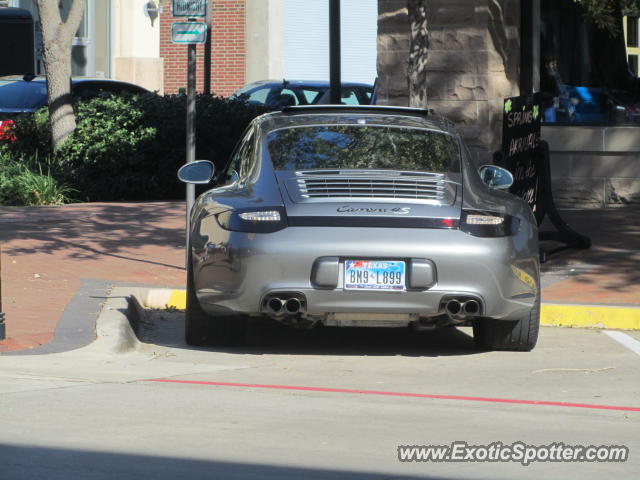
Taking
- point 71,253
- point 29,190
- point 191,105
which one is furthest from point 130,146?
point 191,105

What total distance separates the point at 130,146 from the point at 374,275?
1057cm

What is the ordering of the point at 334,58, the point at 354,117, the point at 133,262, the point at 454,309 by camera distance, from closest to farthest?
the point at 454,309
the point at 354,117
the point at 133,262
the point at 334,58

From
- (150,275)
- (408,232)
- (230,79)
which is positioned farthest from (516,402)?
(230,79)

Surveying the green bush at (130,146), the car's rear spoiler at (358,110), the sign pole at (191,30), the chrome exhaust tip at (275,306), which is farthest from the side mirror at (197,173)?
the green bush at (130,146)

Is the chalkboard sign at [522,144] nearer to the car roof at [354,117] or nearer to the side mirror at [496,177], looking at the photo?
the car roof at [354,117]

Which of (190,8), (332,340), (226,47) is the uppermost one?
(226,47)

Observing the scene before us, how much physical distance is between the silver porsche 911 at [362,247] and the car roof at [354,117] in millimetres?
371

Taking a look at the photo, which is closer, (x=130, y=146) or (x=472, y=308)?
(x=472, y=308)

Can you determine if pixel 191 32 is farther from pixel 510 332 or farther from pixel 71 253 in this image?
pixel 510 332

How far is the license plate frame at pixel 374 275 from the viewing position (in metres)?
7.17

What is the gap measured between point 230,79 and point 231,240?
989 inches

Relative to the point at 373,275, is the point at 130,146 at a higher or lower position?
higher

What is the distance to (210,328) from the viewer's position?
804cm

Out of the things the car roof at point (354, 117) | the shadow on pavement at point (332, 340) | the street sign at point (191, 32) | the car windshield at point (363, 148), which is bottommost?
the shadow on pavement at point (332, 340)
